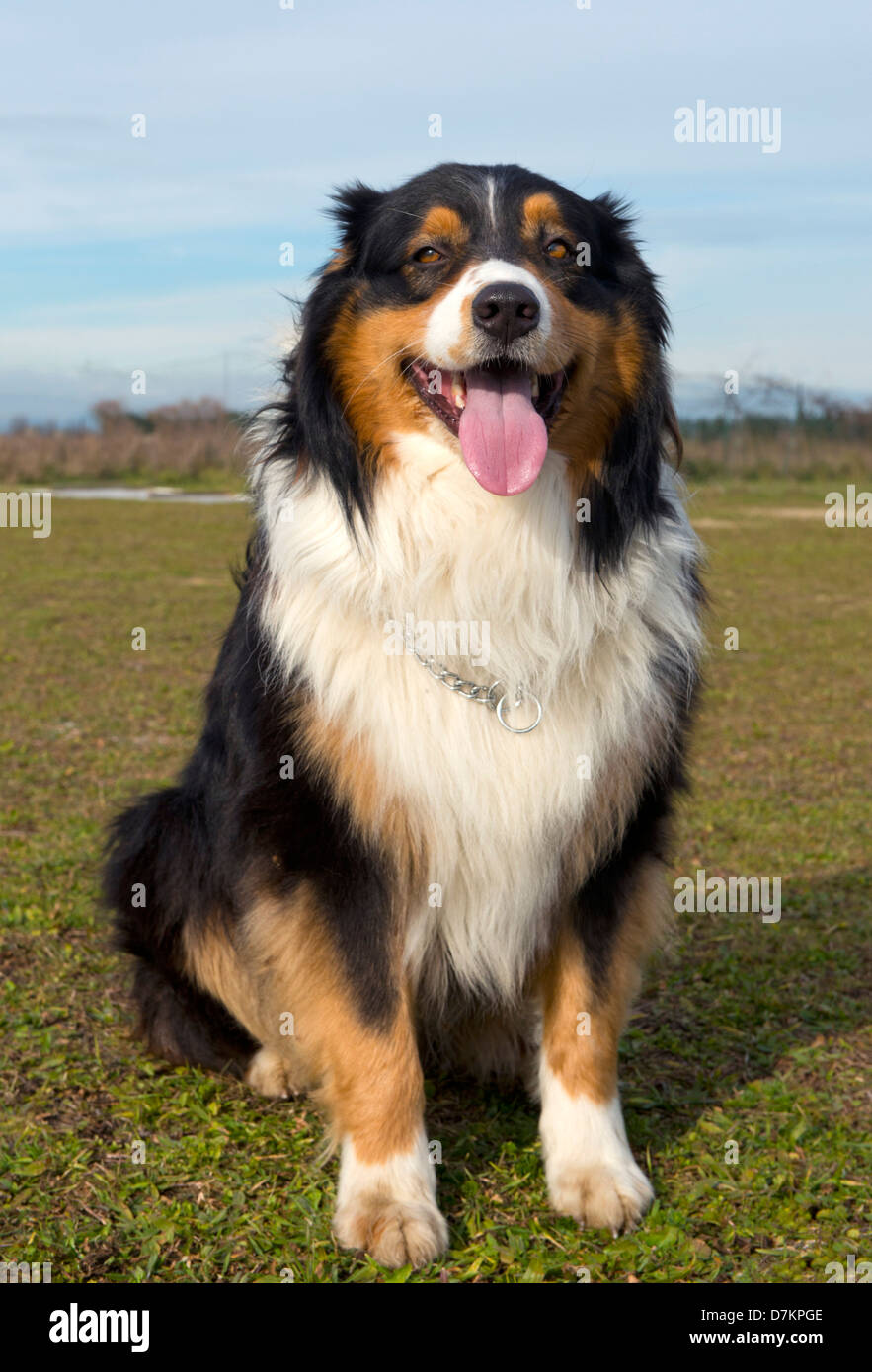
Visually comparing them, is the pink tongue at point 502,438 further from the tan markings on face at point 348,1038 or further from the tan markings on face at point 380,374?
the tan markings on face at point 348,1038

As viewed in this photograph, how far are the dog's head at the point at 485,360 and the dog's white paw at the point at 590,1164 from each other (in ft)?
4.65

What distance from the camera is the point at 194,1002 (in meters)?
3.80

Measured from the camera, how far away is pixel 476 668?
125 inches

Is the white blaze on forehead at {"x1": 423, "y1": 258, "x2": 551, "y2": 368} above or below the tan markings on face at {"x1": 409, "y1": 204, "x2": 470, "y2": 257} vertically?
below

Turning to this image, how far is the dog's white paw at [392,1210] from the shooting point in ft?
9.81

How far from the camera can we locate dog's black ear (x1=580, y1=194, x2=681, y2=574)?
10.5 ft

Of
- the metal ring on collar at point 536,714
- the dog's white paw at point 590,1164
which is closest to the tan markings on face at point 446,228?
the metal ring on collar at point 536,714

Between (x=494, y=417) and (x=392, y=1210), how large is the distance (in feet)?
6.16

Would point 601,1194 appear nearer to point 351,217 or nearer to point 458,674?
point 458,674

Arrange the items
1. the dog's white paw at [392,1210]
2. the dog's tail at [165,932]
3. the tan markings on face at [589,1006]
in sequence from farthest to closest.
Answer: the dog's tail at [165,932] < the tan markings on face at [589,1006] < the dog's white paw at [392,1210]

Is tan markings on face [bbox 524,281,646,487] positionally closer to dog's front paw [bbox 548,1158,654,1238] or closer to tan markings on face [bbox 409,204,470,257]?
tan markings on face [bbox 409,204,470,257]

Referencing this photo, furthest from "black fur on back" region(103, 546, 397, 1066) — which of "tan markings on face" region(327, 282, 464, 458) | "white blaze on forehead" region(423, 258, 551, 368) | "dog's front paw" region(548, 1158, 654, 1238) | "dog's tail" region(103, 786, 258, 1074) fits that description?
"white blaze on forehead" region(423, 258, 551, 368)

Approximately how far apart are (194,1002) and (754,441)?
89.7 feet

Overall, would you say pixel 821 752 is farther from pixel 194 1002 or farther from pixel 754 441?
pixel 754 441
